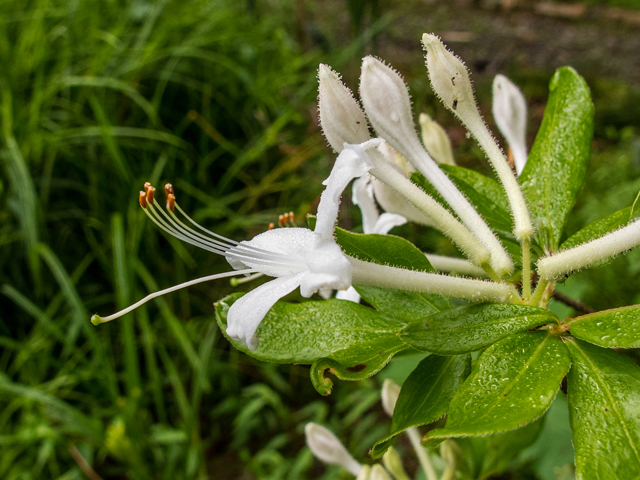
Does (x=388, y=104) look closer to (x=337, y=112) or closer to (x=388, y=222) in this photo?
(x=337, y=112)

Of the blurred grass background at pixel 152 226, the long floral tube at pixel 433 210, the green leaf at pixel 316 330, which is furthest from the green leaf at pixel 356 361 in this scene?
the blurred grass background at pixel 152 226

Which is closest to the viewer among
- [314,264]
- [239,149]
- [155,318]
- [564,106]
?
[314,264]

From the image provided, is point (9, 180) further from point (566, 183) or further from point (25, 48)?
point (566, 183)

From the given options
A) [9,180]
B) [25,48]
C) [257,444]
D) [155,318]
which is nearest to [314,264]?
[257,444]

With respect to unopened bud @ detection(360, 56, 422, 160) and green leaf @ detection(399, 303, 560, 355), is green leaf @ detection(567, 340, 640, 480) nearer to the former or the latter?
green leaf @ detection(399, 303, 560, 355)

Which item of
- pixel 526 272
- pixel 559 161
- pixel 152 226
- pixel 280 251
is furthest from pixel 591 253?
pixel 152 226

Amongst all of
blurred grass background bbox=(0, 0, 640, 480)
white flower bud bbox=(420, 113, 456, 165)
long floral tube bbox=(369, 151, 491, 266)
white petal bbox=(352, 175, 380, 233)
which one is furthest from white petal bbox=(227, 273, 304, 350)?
blurred grass background bbox=(0, 0, 640, 480)

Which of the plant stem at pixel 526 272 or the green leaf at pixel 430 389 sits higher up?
the plant stem at pixel 526 272

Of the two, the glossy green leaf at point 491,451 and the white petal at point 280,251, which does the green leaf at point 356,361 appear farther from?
the glossy green leaf at point 491,451
